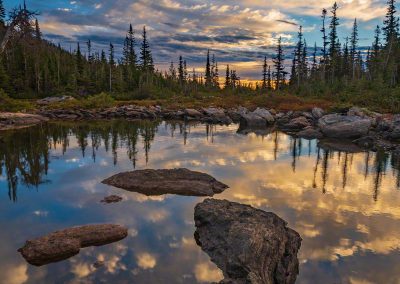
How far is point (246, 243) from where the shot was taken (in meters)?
8.71

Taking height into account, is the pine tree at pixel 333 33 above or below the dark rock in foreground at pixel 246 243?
above

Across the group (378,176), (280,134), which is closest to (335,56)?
(280,134)

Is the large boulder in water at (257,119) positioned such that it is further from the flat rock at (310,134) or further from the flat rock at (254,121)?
the flat rock at (310,134)

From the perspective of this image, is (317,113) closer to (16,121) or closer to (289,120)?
(289,120)

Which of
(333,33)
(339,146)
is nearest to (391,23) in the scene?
(333,33)

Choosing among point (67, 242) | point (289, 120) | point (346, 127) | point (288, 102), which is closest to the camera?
point (67, 242)

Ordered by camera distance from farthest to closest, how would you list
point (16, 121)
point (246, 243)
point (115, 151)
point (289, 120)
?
point (289, 120) → point (16, 121) → point (115, 151) → point (246, 243)

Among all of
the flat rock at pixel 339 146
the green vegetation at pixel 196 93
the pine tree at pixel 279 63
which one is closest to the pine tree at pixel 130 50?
the green vegetation at pixel 196 93

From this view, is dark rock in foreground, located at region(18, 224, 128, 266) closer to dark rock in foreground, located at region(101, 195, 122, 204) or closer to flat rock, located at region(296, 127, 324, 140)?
dark rock in foreground, located at region(101, 195, 122, 204)

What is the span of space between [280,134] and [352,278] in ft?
94.8

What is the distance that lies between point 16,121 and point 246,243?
39.7 meters

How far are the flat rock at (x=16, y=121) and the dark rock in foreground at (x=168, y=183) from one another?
26.5 m

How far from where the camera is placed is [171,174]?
17.1 meters

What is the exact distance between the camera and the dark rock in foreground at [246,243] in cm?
800
